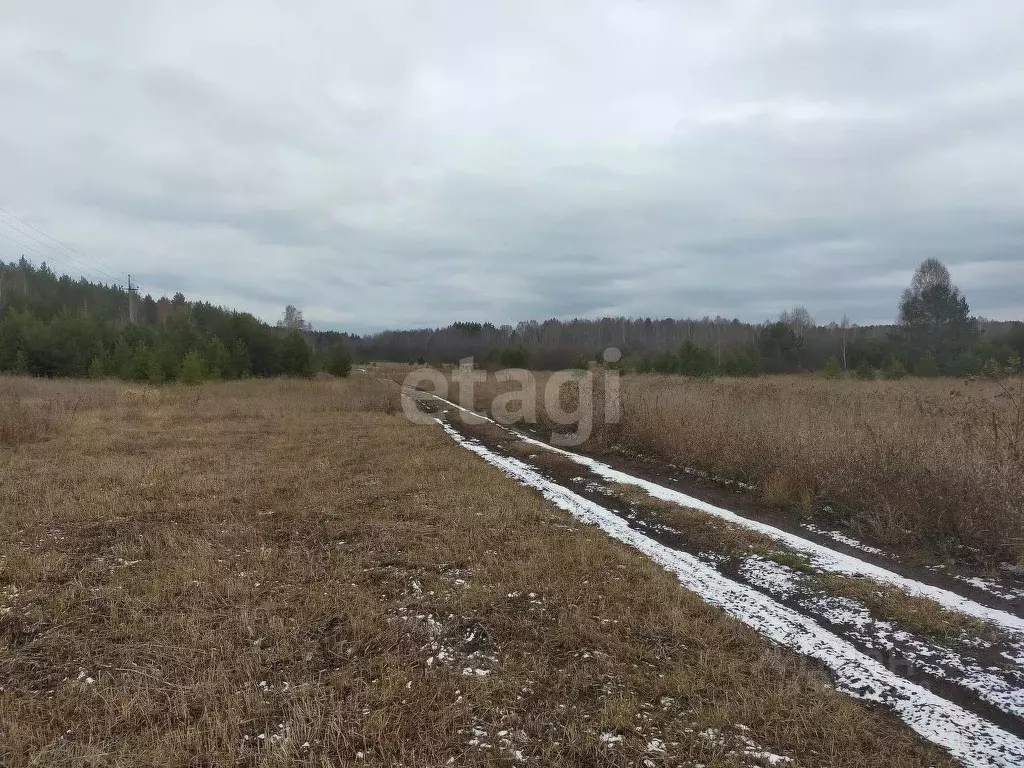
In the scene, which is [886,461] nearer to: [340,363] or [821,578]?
[821,578]

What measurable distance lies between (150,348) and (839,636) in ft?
140

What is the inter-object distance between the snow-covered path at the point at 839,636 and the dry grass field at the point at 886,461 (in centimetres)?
100

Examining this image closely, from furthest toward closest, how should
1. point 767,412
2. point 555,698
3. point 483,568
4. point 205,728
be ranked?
point 767,412 → point 483,568 → point 555,698 → point 205,728

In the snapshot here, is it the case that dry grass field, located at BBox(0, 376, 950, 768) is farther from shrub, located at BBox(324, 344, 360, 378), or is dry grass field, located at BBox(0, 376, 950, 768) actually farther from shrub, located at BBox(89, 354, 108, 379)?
shrub, located at BBox(324, 344, 360, 378)

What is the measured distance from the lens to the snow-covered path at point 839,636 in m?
2.64

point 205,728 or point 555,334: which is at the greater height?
point 555,334

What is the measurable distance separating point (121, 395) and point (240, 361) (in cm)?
1991

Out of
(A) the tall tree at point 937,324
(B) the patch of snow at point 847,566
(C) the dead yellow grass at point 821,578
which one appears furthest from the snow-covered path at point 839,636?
(A) the tall tree at point 937,324

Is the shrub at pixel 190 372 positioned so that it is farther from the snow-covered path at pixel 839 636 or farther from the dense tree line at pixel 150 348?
the snow-covered path at pixel 839 636

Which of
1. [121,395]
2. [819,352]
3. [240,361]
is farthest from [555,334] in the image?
[121,395]

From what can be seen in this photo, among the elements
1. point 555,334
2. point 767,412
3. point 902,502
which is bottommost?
point 902,502

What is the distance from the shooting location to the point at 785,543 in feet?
18.3

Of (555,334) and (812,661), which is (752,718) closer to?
(812,661)

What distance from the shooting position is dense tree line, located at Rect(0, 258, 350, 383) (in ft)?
110
